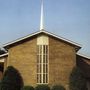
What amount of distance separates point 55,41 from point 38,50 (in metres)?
2.07

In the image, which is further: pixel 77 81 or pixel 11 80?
pixel 77 81

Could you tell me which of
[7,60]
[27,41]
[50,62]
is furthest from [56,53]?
[7,60]

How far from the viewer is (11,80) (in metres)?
31.6

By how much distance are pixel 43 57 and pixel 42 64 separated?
0.76 metres

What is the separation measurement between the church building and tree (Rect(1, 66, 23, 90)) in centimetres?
60

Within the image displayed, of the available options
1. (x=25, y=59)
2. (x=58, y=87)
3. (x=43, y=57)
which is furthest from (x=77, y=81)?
(x=25, y=59)

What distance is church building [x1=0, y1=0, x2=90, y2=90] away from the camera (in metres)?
33.1

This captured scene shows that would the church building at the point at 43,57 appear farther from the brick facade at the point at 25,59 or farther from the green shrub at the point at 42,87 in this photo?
the green shrub at the point at 42,87

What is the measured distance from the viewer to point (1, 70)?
40656mm

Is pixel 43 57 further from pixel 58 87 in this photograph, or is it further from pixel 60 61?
pixel 58 87

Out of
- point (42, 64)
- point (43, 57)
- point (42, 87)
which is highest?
point (43, 57)

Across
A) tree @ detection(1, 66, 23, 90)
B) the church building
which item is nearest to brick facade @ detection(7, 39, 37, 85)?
the church building

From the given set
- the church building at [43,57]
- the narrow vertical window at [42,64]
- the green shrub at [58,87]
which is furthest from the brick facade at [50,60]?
the green shrub at [58,87]

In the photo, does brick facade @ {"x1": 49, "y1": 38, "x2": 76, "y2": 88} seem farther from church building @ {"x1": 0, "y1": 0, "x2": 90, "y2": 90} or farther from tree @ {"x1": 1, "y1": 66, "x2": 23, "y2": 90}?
tree @ {"x1": 1, "y1": 66, "x2": 23, "y2": 90}
